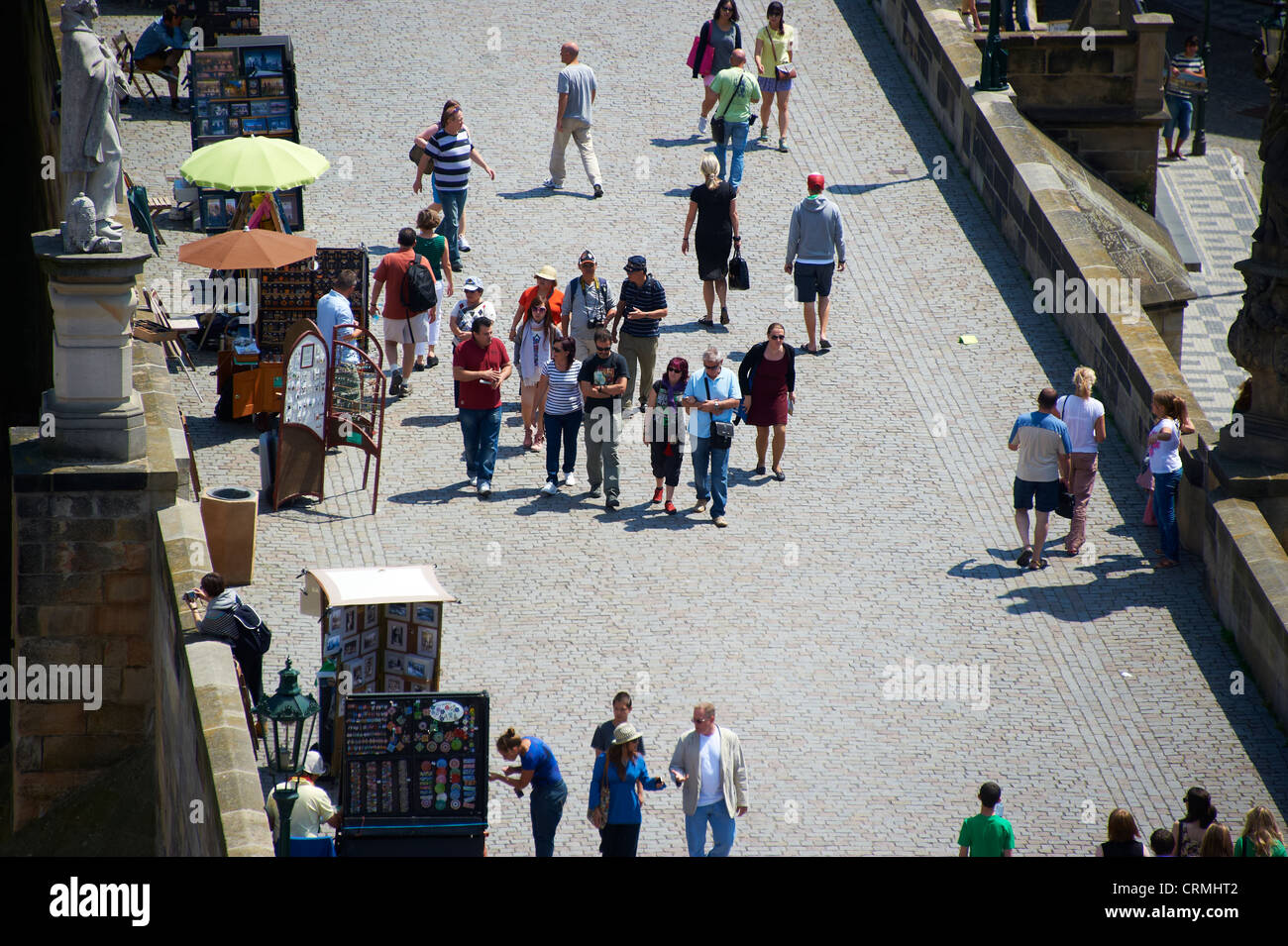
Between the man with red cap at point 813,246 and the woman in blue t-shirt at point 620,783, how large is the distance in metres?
8.07

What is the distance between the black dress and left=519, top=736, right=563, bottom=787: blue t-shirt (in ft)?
26.9

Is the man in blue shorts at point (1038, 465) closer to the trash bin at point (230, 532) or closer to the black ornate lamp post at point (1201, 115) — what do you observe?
the trash bin at point (230, 532)

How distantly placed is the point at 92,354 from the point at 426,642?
141 inches

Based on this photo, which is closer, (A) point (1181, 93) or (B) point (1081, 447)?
(B) point (1081, 447)

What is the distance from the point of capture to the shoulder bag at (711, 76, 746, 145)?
22484mm

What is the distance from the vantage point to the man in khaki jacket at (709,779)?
41.5ft

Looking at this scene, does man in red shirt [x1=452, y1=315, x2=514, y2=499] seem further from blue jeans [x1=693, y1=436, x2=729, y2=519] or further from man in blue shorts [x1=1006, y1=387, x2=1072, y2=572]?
man in blue shorts [x1=1006, y1=387, x2=1072, y2=572]

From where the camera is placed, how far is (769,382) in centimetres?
1748

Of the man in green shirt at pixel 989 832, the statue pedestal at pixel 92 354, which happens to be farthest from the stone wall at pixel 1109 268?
the statue pedestal at pixel 92 354

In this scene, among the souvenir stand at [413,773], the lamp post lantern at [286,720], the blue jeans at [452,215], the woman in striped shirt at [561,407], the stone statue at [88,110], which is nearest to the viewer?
the souvenir stand at [413,773]

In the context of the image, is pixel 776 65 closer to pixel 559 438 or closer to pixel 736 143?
pixel 736 143

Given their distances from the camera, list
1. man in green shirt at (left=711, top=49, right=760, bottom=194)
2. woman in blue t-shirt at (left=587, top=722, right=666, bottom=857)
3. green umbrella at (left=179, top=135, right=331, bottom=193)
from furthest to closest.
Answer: man in green shirt at (left=711, top=49, right=760, bottom=194) → green umbrella at (left=179, top=135, right=331, bottom=193) → woman in blue t-shirt at (left=587, top=722, right=666, bottom=857)

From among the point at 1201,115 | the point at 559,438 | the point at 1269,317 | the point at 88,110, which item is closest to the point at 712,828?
the point at 559,438

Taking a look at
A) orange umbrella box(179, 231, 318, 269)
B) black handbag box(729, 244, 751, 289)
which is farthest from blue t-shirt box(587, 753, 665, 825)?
black handbag box(729, 244, 751, 289)
